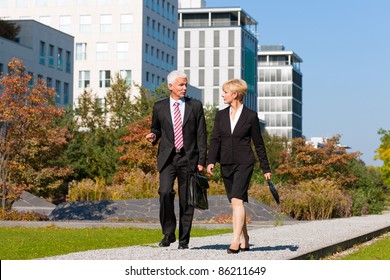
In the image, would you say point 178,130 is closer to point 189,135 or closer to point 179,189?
point 189,135

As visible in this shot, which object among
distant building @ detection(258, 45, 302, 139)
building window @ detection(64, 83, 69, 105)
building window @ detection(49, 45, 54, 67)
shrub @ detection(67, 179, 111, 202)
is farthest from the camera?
distant building @ detection(258, 45, 302, 139)

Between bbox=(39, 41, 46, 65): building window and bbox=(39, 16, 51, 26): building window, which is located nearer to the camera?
bbox=(39, 41, 46, 65): building window

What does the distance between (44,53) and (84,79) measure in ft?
85.7

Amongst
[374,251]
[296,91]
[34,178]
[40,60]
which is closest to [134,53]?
[40,60]

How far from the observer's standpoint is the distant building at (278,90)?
170750 mm

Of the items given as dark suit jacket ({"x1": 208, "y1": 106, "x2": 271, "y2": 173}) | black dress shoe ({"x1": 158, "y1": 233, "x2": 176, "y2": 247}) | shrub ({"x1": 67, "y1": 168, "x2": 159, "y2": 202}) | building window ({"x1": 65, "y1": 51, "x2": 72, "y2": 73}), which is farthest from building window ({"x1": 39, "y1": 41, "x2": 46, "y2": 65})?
dark suit jacket ({"x1": 208, "y1": 106, "x2": 271, "y2": 173})

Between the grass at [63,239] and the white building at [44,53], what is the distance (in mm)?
49188

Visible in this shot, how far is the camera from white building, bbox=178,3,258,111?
13725cm

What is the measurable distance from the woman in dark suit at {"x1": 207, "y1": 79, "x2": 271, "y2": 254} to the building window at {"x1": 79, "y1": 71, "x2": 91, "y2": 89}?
94.6 m

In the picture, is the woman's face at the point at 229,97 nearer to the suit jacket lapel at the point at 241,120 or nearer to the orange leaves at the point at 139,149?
the suit jacket lapel at the point at 241,120

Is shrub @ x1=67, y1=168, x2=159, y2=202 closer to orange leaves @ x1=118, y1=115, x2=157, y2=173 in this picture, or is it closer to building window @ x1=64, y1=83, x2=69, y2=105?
orange leaves @ x1=118, y1=115, x2=157, y2=173

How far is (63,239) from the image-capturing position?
18.4 metres

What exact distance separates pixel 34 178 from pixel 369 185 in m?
13.5

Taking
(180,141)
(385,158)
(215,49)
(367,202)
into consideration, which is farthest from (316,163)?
(215,49)
